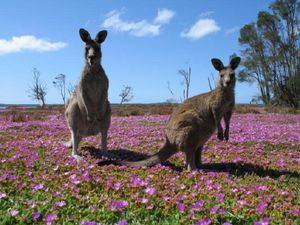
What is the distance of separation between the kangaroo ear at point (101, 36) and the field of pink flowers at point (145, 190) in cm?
221

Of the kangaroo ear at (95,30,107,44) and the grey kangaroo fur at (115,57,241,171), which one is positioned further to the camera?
the kangaroo ear at (95,30,107,44)

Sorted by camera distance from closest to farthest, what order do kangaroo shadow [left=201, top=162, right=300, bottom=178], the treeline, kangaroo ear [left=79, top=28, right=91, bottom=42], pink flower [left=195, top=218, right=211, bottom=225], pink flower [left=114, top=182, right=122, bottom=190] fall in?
pink flower [left=195, top=218, right=211, bottom=225] → pink flower [left=114, top=182, right=122, bottom=190] → kangaroo shadow [left=201, top=162, right=300, bottom=178] → kangaroo ear [left=79, top=28, right=91, bottom=42] → the treeline

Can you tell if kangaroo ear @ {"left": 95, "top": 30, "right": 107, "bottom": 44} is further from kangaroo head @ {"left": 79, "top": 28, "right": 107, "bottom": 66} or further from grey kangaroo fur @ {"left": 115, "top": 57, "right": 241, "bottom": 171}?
grey kangaroo fur @ {"left": 115, "top": 57, "right": 241, "bottom": 171}

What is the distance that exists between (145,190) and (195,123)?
1924 mm

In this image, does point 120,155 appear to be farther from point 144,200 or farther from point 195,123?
point 144,200

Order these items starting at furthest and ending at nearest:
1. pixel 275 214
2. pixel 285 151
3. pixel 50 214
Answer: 1. pixel 285 151
2. pixel 275 214
3. pixel 50 214

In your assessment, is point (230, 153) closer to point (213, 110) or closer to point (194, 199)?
point (213, 110)

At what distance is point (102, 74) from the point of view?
726 cm

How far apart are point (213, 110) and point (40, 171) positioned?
291 centimetres

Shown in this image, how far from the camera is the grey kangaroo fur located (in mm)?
5762

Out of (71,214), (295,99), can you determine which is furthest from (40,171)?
(295,99)

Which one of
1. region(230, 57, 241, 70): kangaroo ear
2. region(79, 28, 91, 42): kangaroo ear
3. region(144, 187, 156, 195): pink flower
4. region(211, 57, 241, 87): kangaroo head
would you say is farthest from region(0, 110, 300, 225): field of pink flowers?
region(79, 28, 91, 42): kangaroo ear

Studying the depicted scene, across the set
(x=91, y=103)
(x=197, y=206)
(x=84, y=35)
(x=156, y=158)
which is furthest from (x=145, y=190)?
(x=84, y=35)

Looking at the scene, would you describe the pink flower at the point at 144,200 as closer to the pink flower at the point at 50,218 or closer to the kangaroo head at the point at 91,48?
the pink flower at the point at 50,218
